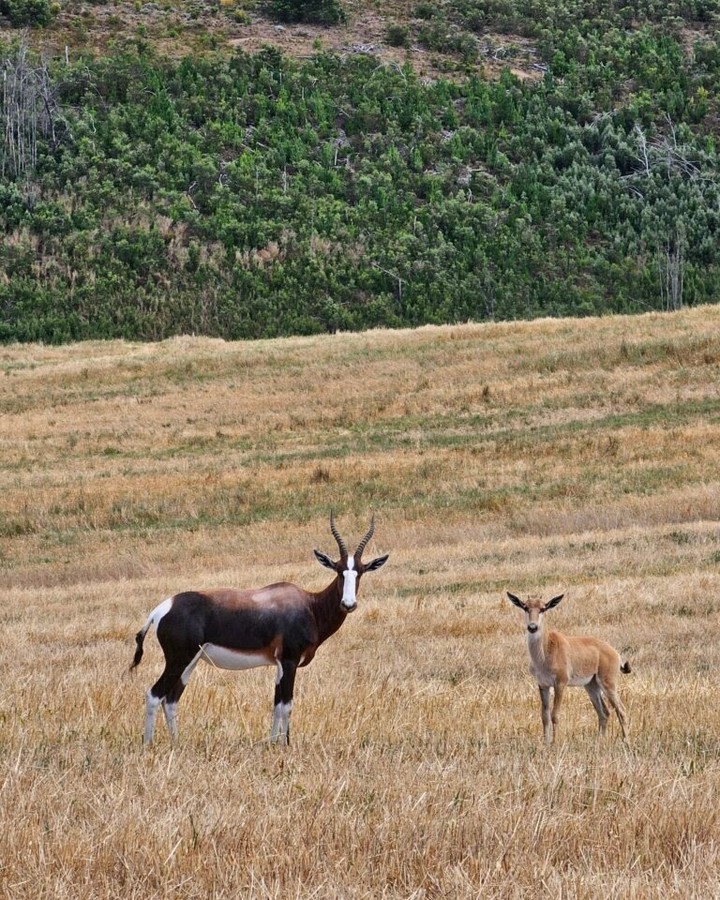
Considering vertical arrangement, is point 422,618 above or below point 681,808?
below

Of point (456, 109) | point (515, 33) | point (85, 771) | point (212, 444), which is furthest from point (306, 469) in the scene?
point (515, 33)

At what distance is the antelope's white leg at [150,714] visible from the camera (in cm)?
937

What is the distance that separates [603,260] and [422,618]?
65789 millimetres

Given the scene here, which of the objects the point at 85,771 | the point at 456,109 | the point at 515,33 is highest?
the point at 515,33

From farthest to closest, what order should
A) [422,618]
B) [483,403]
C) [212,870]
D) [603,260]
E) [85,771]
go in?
1. [603,260]
2. [483,403]
3. [422,618]
4. [85,771]
5. [212,870]

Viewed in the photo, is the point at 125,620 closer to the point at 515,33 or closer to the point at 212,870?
the point at 212,870

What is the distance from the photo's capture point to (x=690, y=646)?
1507 centimetres

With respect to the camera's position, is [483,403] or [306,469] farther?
[483,403]

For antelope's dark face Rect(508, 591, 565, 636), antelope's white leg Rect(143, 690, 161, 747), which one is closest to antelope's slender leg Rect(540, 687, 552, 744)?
antelope's dark face Rect(508, 591, 565, 636)

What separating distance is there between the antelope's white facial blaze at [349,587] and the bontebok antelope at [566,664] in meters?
1.76

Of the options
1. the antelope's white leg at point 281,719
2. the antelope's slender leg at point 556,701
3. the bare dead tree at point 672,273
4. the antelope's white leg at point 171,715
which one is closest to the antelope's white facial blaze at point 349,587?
the antelope's white leg at point 281,719

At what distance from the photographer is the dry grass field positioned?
6332mm

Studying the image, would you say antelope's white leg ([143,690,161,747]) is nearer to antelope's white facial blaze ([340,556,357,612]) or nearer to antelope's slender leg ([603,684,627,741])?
antelope's white facial blaze ([340,556,357,612])

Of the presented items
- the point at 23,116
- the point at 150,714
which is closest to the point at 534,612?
the point at 150,714
